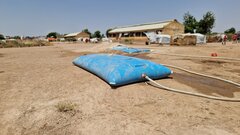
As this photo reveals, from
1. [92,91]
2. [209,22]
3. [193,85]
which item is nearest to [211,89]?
[193,85]

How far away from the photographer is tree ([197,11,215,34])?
43000 mm

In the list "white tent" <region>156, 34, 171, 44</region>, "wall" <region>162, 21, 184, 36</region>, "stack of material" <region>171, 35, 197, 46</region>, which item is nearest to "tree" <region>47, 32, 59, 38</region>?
"wall" <region>162, 21, 184, 36</region>

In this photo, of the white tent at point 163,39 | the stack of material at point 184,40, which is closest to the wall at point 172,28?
the white tent at point 163,39

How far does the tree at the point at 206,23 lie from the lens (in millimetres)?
43000

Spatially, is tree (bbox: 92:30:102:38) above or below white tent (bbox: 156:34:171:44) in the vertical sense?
above

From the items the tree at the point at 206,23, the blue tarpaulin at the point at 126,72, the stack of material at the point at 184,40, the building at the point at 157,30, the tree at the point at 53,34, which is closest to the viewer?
the blue tarpaulin at the point at 126,72

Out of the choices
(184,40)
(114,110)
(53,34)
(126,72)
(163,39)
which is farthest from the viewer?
(53,34)

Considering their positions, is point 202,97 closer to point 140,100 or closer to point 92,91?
point 140,100

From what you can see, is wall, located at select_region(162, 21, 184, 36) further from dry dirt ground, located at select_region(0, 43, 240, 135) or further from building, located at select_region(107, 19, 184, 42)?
dry dirt ground, located at select_region(0, 43, 240, 135)

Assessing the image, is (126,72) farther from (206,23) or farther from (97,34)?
(97,34)

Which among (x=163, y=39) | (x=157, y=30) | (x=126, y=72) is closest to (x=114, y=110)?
(x=126, y=72)

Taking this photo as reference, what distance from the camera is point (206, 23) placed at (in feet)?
142

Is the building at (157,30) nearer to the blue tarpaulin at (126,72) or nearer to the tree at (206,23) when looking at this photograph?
the tree at (206,23)

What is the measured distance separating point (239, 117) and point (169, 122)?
123 cm
